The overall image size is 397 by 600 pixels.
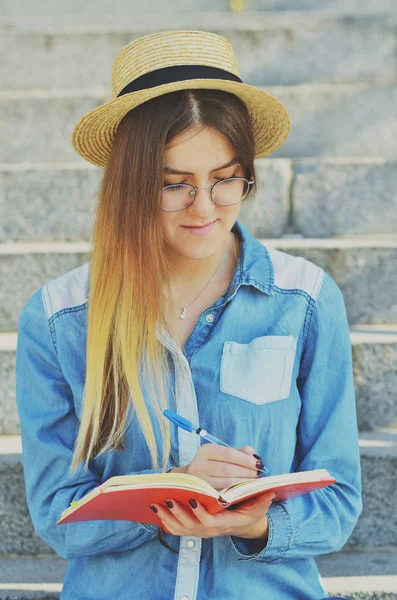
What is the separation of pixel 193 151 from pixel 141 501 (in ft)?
2.00

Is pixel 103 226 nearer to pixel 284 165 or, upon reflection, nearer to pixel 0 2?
pixel 284 165

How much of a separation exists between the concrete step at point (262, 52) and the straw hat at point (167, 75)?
6.46ft

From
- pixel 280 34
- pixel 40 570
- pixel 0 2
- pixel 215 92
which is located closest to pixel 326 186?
pixel 280 34

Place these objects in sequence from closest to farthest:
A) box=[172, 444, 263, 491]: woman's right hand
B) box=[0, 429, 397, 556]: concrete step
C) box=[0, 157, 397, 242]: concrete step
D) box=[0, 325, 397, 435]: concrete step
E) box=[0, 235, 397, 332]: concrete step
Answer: box=[172, 444, 263, 491]: woman's right hand, box=[0, 429, 397, 556]: concrete step, box=[0, 325, 397, 435]: concrete step, box=[0, 235, 397, 332]: concrete step, box=[0, 157, 397, 242]: concrete step

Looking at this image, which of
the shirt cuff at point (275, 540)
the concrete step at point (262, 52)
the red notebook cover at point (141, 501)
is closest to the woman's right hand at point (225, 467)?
the red notebook cover at point (141, 501)

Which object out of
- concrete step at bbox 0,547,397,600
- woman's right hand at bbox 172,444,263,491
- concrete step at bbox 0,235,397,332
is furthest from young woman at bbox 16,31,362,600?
concrete step at bbox 0,235,397,332

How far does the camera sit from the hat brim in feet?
4.89

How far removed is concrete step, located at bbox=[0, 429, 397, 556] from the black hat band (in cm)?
100

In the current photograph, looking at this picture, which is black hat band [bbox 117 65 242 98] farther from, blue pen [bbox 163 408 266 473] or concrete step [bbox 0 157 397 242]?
concrete step [bbox 0 157 397 242]

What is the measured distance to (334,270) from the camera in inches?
97.8

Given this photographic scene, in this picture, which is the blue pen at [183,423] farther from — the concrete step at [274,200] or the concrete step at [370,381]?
the concrete step at [274,200]

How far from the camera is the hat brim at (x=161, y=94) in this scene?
1491mm

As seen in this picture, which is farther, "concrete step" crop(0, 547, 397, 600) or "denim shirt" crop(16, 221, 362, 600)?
"concrete step" crop(0, 547, 397, 600)

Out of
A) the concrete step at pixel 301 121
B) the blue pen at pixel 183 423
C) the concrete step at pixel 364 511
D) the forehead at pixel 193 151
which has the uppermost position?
the concrete step at pixel 301 121
